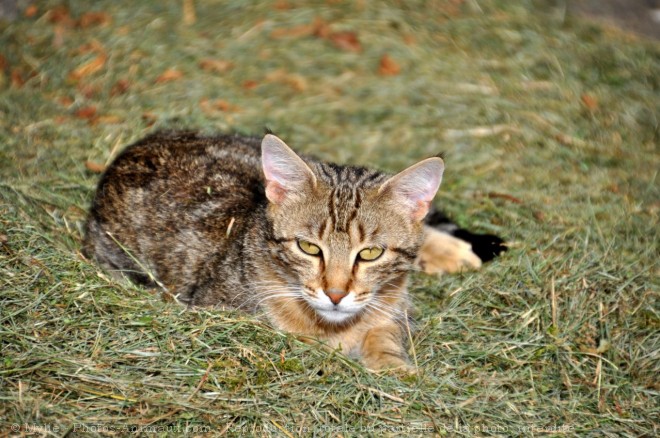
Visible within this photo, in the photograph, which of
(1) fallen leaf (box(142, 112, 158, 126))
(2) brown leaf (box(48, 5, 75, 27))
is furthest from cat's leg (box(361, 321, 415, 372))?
(2) brown leaf (box(48, 5, 75, 27))

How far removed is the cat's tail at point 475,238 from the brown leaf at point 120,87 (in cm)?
320

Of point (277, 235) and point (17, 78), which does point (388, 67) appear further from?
point (277, 235)

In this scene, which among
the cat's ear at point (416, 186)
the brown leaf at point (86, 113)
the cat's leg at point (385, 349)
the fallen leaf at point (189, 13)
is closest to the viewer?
the cat's ear at point (416, 186)

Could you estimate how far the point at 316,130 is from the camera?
702 centimetres

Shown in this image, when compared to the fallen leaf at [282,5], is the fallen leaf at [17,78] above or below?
below

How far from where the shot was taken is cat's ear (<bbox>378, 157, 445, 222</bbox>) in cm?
420

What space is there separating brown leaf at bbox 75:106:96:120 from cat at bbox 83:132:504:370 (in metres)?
1.58

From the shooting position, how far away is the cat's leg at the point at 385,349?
434cm

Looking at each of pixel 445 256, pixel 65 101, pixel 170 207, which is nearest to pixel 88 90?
pixel 65 101

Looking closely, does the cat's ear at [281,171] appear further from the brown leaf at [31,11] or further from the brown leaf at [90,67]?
the brown leaf at [31,11]

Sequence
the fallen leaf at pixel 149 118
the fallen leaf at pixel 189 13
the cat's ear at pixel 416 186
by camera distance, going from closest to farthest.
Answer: the cat's ear at pixel 416 186, the fallen leaf at pixel 149 118, the fallen leaf at pixel 189 13

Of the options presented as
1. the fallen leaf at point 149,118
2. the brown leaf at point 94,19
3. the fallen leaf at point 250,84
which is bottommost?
the fallen leaf at point 250,84

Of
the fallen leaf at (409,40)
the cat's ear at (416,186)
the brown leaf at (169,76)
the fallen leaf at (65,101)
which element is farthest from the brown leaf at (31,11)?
the cat's ear at (416,186)

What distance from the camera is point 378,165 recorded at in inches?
258
